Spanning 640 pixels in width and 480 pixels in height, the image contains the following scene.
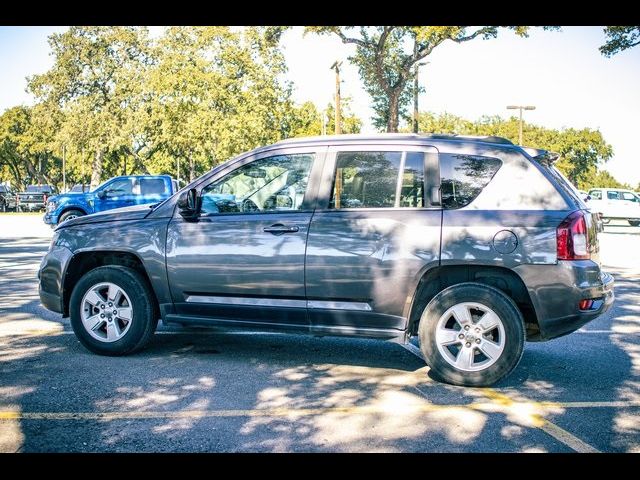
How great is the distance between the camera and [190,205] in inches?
237

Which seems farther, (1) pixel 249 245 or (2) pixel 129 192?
(2) pixel 129 192

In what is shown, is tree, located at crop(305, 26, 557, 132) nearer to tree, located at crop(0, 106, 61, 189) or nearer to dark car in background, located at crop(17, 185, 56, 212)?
dark car in background, located at crop(17, 185, 56, 212)

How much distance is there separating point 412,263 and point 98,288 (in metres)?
2.79

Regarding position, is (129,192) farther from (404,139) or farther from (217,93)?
(217,93)

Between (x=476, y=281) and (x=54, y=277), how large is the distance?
12.3ft

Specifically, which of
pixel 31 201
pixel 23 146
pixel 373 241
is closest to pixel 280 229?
pixel 373 241

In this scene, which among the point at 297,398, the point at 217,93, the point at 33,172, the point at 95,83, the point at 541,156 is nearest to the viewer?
the point at 297,398

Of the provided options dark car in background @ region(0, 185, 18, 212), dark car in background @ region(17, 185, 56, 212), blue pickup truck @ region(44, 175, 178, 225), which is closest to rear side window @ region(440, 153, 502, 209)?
blue pickup truck @ region(44, 175, 178, 225)

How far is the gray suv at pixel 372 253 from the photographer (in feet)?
17.4

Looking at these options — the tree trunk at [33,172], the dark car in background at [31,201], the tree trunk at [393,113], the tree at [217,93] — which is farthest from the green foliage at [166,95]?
the tree trunk at [33,172]

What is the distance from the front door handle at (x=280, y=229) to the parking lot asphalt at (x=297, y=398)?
1.14 meters

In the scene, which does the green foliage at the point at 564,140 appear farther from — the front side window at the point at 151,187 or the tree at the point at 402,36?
the front side window at the point at 151,187

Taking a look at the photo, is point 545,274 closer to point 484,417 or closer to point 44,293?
point 484,417

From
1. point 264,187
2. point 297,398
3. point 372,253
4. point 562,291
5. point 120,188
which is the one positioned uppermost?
point 120,188
